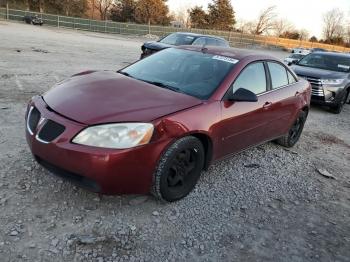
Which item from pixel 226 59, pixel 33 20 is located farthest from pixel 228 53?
pixel 33 20

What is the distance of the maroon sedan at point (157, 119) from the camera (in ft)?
11.1

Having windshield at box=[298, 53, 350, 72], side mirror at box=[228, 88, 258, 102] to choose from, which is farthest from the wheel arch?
windshield at box=[298, 53, 350, 72]

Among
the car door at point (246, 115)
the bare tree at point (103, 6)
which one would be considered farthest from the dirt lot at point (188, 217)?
the bare tree at point (103, 6)

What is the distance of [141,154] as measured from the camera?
347cm

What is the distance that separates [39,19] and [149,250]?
43.5 meters

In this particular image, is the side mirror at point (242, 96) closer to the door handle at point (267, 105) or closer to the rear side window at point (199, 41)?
the door handle at point (267, 105)

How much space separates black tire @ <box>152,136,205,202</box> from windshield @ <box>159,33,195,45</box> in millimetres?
11053

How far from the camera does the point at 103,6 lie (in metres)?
62.4

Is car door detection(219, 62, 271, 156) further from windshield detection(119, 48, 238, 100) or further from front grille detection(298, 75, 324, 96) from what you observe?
front grille detection(298, 75, 324, 96)

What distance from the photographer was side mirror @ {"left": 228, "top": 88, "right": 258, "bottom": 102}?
14.3 ft

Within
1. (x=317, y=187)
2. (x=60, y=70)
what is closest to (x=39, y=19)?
(x=60, y=70)

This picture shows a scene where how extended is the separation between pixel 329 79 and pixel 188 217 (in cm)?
793

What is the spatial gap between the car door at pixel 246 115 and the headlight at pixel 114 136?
1.16 meters

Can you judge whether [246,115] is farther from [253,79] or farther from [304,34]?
[304,34]
